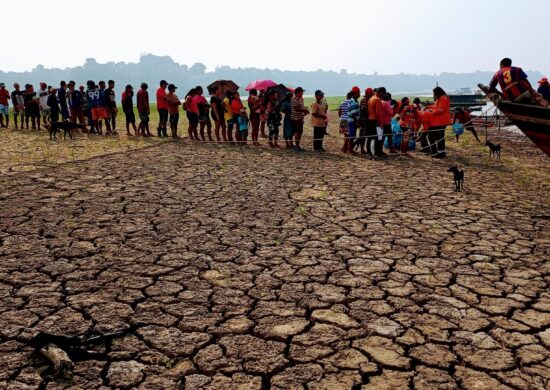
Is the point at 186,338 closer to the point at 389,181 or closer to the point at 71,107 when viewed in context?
the point at 389,181

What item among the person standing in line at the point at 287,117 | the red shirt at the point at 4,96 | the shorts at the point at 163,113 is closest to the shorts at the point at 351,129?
the person standing in line at the point at 287,117

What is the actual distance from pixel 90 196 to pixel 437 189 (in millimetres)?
6722

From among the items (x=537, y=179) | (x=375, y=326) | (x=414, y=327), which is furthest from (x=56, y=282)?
(x=537, y=179)

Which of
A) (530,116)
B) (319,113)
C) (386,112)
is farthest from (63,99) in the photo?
(530,116)

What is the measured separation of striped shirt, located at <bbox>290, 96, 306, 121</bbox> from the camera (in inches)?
479

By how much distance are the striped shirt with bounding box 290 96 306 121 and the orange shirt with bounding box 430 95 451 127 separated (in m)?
3.61

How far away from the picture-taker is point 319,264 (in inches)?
200

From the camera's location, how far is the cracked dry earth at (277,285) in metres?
3.26

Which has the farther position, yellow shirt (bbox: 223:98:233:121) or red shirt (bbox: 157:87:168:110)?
red shirt (bbox: 157:87:168:110)

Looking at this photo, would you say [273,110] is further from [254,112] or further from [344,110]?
[344,110]

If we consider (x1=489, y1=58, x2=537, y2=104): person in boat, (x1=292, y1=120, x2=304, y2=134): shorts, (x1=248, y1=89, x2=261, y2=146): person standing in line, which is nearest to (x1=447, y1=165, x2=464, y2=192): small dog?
(x1=489, y1=58, x2=537, y2=104): person in boat

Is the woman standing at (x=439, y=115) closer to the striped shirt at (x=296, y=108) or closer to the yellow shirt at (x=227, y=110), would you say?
the striped shirt at (x=296, y=108)

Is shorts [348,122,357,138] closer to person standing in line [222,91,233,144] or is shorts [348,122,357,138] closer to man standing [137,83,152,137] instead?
person standing in line [222,91,233,144]

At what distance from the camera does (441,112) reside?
11133 millimetres
